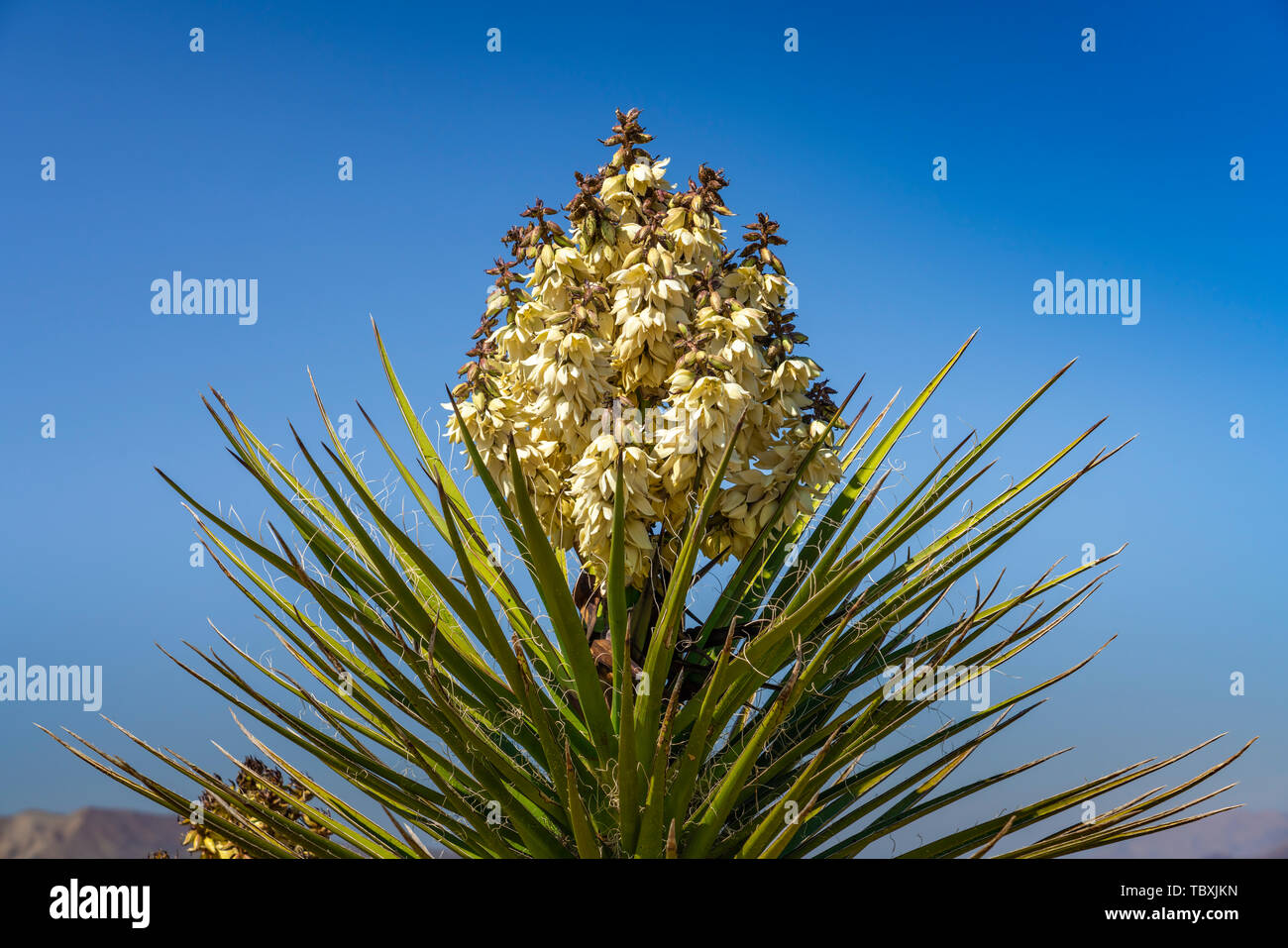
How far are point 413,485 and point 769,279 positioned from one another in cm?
117

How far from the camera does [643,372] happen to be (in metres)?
2.02

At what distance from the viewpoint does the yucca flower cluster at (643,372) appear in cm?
184

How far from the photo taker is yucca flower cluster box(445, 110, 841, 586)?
1.84 metres

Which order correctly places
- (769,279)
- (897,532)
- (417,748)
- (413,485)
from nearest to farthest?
(417,748), (897,532), (769,279), (413,485)

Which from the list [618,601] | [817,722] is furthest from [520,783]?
[817,722]

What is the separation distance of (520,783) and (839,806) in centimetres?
88

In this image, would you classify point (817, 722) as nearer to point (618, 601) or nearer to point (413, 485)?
point (618, 601)

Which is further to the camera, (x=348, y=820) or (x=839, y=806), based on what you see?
(x=348, y=820)
